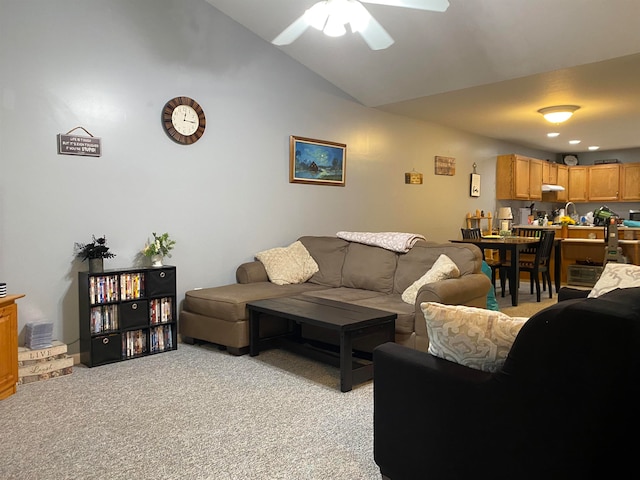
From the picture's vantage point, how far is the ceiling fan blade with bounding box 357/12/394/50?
10.3 ft

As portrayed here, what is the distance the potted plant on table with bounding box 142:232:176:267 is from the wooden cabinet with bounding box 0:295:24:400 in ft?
3.63

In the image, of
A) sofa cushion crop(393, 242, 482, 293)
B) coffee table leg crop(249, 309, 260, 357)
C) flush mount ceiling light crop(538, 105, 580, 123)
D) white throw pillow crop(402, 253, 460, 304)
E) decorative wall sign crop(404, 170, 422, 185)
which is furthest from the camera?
decorative wall sign crop(404, 170, 422, 185)

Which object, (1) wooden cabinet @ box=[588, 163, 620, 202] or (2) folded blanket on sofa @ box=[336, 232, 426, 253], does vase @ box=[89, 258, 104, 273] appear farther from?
(1) wooden cabinet @ box=[588, 163, 620, 202]

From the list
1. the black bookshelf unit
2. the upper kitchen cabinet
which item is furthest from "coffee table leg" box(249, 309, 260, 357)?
the upper kitchen cabinet

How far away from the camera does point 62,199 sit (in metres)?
3.62

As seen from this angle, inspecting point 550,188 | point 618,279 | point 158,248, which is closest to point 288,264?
point 158,248

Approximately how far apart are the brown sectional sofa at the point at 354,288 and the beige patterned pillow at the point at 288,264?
0.07m

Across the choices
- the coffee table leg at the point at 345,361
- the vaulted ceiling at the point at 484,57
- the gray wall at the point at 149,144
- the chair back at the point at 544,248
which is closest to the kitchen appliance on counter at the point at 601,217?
the vaulted ceiling at the point at 484,57

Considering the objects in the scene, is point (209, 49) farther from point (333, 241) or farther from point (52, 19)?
point (333, 241)

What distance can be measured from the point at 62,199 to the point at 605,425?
3.69 meters

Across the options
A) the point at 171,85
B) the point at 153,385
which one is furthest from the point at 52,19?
the point at 153,385

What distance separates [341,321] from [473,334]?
59.3 inches

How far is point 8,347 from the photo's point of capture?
119 inches

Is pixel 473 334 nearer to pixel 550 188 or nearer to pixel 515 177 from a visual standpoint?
pixel 515 177
